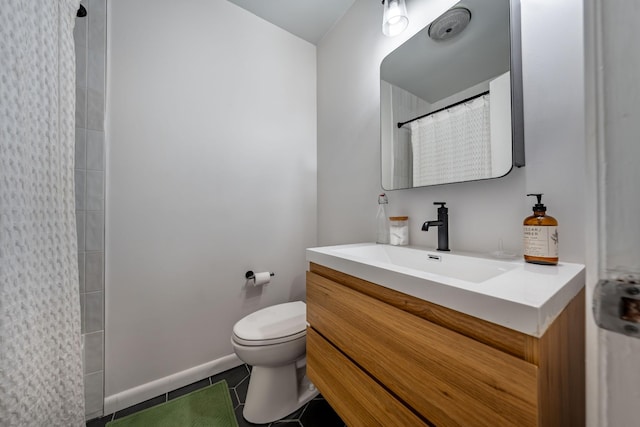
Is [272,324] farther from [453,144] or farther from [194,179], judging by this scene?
[453,144]

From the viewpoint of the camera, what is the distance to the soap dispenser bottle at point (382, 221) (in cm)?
123

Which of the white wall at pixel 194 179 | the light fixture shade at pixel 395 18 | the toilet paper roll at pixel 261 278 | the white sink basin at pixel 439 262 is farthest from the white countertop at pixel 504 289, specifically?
the light fixture shade at pixel 395 18

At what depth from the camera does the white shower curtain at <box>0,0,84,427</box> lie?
1.94ft

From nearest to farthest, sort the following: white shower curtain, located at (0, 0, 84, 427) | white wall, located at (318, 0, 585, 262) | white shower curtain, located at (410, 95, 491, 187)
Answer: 1. white shower curtain, located at (0, 0, 84, 427)
2. white wall, located at (318, 0, 585, 262)
3. white shower curtain, located at (410, 95, 491, 187)

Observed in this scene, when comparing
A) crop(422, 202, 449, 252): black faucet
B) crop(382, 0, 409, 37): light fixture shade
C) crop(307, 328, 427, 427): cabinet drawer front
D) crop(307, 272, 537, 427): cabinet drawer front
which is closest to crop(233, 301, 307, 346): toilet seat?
crop(307, 328, 427, 427): cabinet drawer front

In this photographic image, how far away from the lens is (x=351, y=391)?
2.48ft

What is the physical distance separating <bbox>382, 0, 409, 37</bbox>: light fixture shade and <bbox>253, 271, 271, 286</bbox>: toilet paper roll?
1491mm

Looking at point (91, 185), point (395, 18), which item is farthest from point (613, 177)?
point (91, 185)

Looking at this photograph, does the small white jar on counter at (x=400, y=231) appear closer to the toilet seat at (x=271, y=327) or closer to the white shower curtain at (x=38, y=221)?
the toilet seat at (x=271, y=327)

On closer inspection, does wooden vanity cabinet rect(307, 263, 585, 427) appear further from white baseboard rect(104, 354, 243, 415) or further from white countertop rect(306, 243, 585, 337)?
white baseboard rect(104, 354, 243, 415)

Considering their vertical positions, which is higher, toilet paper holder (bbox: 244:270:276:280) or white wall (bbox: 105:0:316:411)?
white wall (bbox: 105:0:316:411)

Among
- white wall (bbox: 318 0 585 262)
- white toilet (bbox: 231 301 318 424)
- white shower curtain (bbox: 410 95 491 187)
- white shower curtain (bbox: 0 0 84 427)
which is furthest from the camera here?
white toilet (bbox: 231 301 318 424)

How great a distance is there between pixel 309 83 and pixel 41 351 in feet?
6.32

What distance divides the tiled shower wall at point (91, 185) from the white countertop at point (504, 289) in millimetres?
1209
